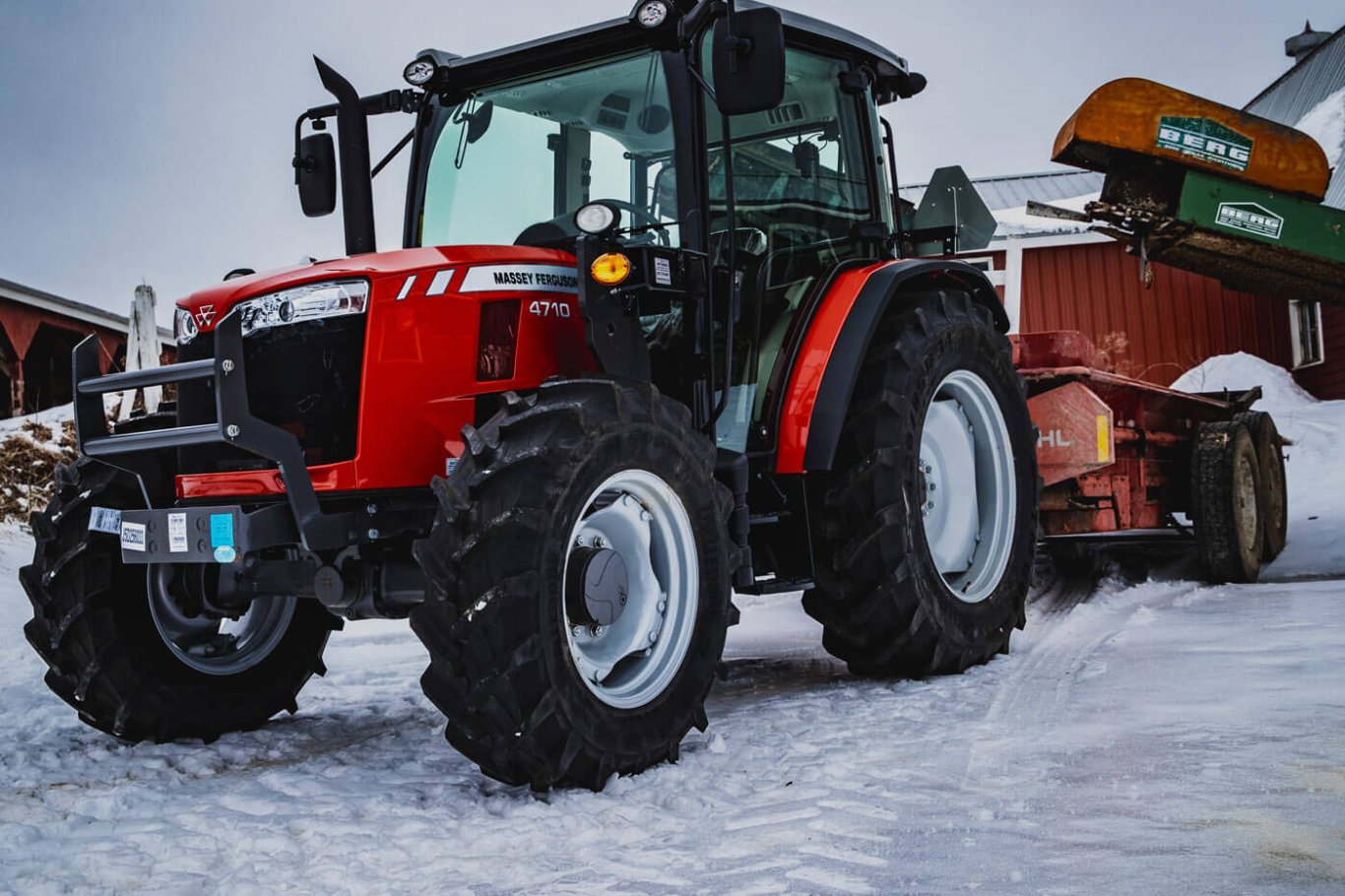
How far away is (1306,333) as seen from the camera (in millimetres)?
20172

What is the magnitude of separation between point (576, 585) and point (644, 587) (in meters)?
0.32

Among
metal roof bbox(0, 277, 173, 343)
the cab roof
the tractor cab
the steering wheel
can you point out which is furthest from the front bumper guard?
metal roof bbox(0, 277, 173, 343)

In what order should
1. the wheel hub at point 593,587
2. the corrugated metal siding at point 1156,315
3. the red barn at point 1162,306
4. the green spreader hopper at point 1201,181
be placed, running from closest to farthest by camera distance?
the wheel hub at point 593,587
the green spreader hopper at point 1201,181
the red barn at point 1162,306
the corrugated metal siding at point 1156,315

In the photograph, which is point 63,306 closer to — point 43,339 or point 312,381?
point 43,339

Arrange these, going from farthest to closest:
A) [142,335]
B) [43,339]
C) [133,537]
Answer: [43,339]
[142,335]
[133,537]

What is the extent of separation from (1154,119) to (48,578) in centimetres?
607

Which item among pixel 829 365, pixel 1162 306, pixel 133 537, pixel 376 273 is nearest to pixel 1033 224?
pixel 1162 306

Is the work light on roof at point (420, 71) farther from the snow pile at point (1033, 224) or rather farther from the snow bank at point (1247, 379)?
the snow pile at point (1033, 224)

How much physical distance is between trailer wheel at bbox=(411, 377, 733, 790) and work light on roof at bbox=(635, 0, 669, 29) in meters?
1.41

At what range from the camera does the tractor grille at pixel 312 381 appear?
12.6 feet

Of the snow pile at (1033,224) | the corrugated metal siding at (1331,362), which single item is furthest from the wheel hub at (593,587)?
the snow pile at (1033,224)

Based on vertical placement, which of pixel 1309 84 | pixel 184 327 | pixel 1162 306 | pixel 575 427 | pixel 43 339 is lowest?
pixel 575 427

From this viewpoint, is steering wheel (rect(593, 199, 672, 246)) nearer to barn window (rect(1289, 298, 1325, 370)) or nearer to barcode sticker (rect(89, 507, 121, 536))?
barcode sticker (rect(89, 507, 121, 536))

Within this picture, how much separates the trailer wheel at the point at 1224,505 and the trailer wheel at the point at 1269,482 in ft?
1.26
